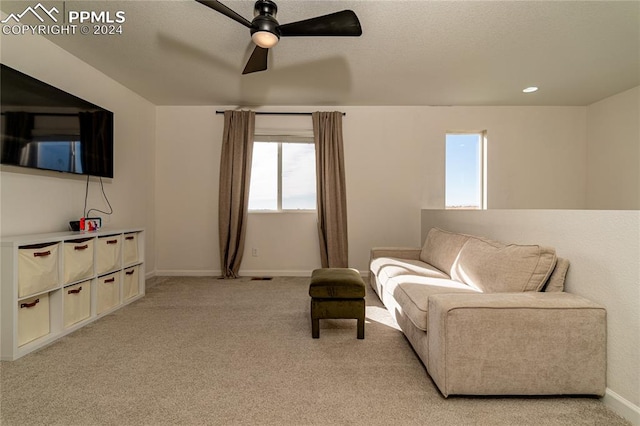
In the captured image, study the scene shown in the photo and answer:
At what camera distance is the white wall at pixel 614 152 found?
3.36m

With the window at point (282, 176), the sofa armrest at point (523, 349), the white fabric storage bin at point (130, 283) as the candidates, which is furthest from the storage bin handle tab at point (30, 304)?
the sofa armrest at point (523, 349)

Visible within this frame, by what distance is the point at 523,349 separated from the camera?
1379mm

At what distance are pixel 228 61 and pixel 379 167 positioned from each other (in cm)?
241

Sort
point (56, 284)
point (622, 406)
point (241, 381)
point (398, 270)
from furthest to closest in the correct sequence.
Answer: point (398, 270)
point (56, 284)
point (241, 381)
point (622, 406)

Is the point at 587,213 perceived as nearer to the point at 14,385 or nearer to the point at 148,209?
the point at 14,385

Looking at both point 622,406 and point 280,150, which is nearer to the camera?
point 622,406

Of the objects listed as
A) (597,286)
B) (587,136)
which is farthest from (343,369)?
(587,136)

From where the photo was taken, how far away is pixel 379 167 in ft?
13.4

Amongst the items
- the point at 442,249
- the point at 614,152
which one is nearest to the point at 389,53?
the point at 442,249

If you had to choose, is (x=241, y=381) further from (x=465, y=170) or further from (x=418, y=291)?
(x=465, y=170)

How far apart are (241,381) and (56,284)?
1637mm

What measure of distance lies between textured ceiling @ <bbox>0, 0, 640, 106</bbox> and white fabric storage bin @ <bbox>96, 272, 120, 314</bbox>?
7.07 ft

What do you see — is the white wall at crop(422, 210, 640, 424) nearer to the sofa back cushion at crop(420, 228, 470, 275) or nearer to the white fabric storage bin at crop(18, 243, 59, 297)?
the sofa back cushion at crop(420, 228, 470, 275)

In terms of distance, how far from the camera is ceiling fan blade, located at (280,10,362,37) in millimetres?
1759
